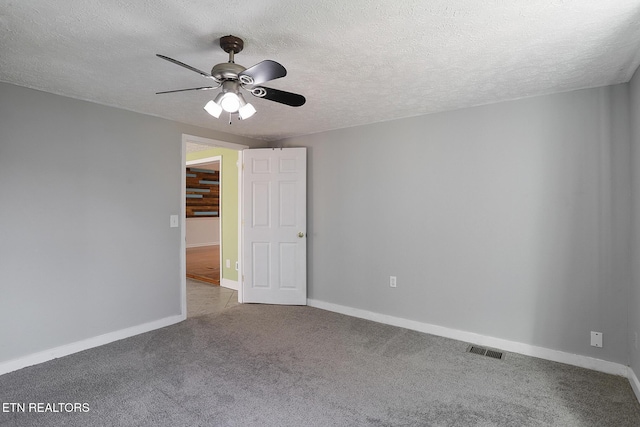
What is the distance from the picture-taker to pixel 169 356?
286 cm

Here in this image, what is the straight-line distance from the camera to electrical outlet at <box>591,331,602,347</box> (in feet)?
8.49

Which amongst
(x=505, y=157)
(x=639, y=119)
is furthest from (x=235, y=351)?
(x=639, y=119)

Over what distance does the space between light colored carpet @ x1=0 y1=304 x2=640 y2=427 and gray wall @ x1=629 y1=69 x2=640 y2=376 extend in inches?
12.0

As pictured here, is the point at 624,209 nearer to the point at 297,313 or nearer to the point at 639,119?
the point at 639,119

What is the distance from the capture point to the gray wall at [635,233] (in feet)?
7.37

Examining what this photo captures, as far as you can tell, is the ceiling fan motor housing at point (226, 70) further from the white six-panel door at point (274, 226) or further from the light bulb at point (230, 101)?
the white six-panel door at point (274, 226)

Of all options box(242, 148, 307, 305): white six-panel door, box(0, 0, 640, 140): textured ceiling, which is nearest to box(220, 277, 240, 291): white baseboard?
box(242, 148, 307, 305): white six-panel door

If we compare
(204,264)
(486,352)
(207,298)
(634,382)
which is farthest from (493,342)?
(204,264)

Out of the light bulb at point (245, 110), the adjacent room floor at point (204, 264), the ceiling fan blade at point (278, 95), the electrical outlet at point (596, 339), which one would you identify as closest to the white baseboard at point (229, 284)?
the adjacent room floor at point (204, 264)

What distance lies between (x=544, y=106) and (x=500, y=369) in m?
2.21

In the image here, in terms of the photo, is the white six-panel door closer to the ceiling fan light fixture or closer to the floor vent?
the floor vent

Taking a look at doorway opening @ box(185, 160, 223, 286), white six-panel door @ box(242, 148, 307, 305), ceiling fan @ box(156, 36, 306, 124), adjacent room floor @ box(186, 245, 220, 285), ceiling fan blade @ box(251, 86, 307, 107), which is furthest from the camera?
doorway opening @ box(185, 160, 223, 286)

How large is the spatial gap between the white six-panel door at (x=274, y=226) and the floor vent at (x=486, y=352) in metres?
2.05

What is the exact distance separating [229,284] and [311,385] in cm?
324
